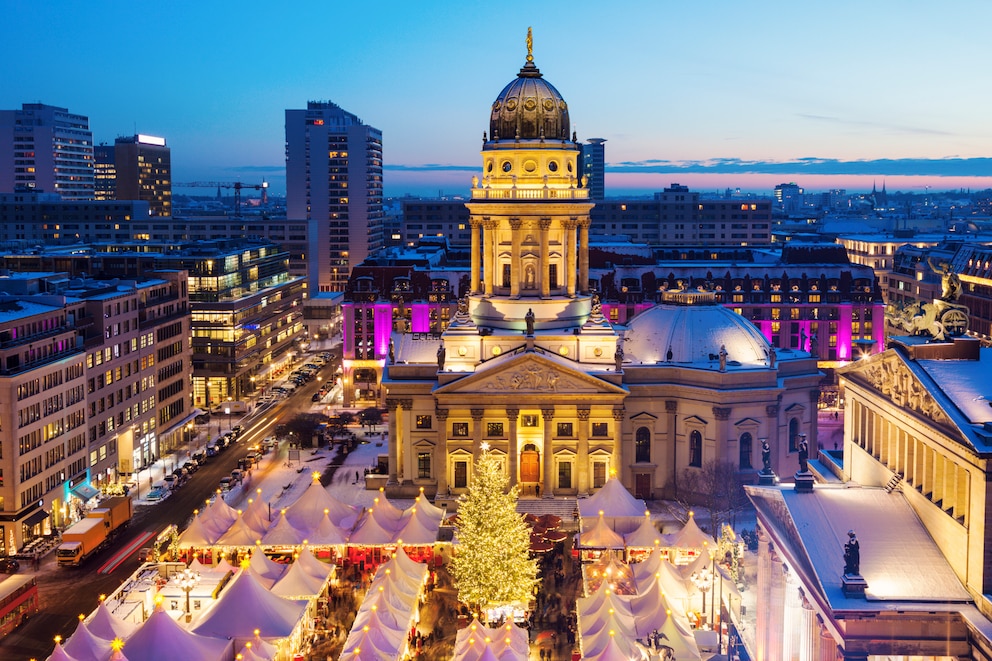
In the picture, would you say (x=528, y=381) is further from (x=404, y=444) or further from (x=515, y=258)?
(x=515, y=258)

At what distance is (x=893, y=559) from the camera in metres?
44.8

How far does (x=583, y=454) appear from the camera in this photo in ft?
301

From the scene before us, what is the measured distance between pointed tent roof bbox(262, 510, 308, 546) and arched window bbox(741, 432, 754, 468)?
3817cm

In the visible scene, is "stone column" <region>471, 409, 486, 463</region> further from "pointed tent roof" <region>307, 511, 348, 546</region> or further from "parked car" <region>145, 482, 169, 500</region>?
"parked car" <region>145, 482, 169, 500</region>

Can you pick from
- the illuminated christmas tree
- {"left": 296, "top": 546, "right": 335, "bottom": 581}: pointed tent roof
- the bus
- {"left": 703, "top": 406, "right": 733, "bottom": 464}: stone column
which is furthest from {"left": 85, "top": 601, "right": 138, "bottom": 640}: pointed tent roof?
{"left": 703, "top": 406, "right": 733, "bottom": 464}: stone column

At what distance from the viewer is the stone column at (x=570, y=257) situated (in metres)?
99.6

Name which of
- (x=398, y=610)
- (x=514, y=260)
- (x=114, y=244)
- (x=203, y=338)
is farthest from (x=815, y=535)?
(x=114, y=244)

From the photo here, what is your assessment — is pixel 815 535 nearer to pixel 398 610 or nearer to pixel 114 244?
pixel 398 610

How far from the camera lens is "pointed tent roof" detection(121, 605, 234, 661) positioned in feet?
168

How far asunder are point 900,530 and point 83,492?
66.5 metres

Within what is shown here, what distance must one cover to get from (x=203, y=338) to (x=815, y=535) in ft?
344

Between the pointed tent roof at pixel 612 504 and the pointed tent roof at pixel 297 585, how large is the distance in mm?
21465

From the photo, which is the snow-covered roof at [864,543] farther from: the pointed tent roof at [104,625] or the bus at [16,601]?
the bus at [16,601]

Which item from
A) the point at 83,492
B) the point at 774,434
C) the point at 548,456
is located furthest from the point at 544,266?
the point at 83,492
